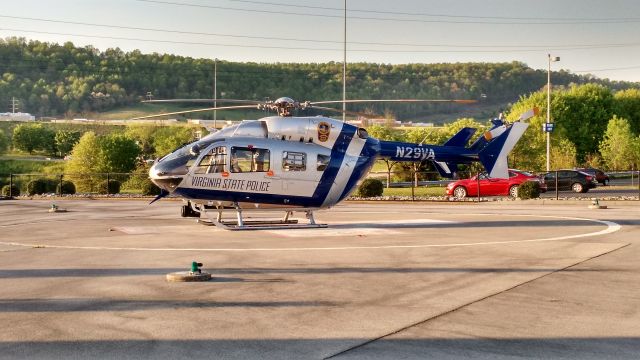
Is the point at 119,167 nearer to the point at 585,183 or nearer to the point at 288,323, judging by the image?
the point at 585,183

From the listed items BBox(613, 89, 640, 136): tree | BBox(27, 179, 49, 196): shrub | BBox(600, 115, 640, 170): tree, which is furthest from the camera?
BBox(613, 89, 640, 136): tree

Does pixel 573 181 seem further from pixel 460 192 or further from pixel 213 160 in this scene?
pixel 213 160

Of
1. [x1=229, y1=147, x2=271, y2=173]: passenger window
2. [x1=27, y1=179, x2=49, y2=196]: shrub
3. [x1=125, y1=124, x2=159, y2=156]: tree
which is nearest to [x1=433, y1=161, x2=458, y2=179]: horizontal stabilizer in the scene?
[x1=229, y1=147, x2=271, y2=173]: passenger window

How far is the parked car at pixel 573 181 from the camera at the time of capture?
47.2 m

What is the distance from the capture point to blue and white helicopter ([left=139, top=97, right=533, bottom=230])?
70.2 feet

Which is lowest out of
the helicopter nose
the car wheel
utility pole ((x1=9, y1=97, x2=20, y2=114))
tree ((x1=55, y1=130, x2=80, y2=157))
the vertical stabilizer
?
the car wheel

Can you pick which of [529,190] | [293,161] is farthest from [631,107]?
[293,161]

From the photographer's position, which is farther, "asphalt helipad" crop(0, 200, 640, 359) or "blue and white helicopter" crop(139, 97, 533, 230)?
"blue and white helicopter" crop(139, 97, 533, 230)

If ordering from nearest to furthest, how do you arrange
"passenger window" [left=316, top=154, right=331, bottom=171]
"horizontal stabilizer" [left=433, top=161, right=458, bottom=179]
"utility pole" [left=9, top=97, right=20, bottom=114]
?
"passenger window" [left=316, top=154, right=331, bottom=171]
"horizontal stabilizer" [left=433, top=161, right=458, bottom=179]
"utility pole" [left=9, top=97, right=20, bottom=114]

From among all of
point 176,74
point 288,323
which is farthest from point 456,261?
point 176,74

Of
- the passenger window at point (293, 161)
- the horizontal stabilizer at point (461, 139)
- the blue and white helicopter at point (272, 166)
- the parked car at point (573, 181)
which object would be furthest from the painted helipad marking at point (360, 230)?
the parked car at point (573, 181)

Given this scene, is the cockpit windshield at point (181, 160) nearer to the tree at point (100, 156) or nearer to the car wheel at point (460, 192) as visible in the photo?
the car wheel at point (460, 192)

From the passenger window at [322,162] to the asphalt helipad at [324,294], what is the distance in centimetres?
198

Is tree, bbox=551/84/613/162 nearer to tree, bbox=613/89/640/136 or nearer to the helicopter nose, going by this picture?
tree, bbox=613/89/640/136
